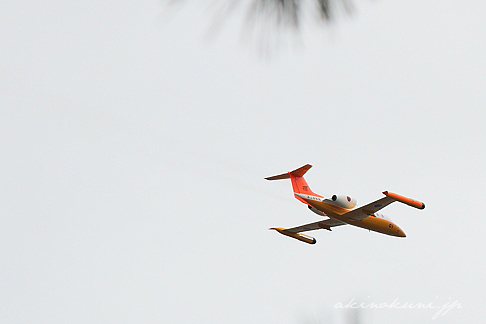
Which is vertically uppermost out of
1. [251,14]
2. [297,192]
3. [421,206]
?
[297,192]

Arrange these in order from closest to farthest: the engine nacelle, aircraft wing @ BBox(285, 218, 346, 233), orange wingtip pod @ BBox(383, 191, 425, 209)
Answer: orange wingtip pod @ BBox(383, 191, 425, 209) → the engine nacelle → aircraft wing @ BBox(285, 218, 346, 233)

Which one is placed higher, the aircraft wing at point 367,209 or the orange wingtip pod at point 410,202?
the aircraft wing at point 367,209

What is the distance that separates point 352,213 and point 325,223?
5.98 metres

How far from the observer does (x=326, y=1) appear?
831 cm

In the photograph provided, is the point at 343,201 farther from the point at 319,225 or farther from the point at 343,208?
the point at 319,225

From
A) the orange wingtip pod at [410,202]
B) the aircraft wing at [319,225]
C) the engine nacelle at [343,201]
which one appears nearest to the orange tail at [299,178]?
the engine nacelle at [343,201]

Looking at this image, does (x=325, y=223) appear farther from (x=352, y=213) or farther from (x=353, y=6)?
(x=353, y=6)

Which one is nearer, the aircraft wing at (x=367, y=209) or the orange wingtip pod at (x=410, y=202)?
the orange wingtip pod at (x=410, y=202)

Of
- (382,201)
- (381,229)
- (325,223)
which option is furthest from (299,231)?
(382,201)

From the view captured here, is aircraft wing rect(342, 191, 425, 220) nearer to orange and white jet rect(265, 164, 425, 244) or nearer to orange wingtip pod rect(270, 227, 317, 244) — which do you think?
orange and white jet rect(265, 164, 425, 244)

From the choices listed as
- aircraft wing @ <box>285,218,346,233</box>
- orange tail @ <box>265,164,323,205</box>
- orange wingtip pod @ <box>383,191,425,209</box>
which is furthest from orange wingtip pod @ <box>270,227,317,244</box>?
orange wingtip pod @ <box>383,191,425,209</box>

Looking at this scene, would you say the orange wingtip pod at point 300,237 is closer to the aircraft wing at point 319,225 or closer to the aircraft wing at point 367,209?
the aircraft wing at point 319,225

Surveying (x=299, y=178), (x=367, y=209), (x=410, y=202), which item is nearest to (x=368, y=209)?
(x=367, y=209)

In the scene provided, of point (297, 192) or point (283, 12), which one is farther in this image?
point (297, 192)
